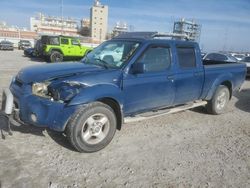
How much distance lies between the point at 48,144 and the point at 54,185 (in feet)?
4.11

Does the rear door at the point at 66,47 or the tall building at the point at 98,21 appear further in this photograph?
the tall building at the point at 98,21

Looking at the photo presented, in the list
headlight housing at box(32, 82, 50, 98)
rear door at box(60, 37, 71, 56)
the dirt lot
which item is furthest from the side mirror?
rear door at box(60, 37, 71, 56)

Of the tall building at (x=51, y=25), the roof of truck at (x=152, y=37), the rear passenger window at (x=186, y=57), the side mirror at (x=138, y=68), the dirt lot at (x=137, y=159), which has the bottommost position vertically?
the dirt lot at (x=137, y=159)

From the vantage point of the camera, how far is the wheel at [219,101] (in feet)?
22.0

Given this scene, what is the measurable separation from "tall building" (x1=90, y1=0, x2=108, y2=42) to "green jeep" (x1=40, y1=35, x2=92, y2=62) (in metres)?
85.8

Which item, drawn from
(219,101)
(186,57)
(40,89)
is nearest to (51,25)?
(219,101)

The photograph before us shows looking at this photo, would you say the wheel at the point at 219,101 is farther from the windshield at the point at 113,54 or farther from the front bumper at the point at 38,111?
the front bumper at the point at 38,111

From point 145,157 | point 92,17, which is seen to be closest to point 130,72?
point 145,157

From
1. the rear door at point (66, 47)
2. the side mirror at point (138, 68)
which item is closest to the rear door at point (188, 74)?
the side mirror at point (138, 68)

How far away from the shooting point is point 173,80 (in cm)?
527

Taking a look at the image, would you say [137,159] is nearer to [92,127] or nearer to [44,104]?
[92,127]

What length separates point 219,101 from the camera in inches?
273

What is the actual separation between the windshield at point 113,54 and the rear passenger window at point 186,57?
1.13m

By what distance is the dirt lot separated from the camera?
11.3 ft
